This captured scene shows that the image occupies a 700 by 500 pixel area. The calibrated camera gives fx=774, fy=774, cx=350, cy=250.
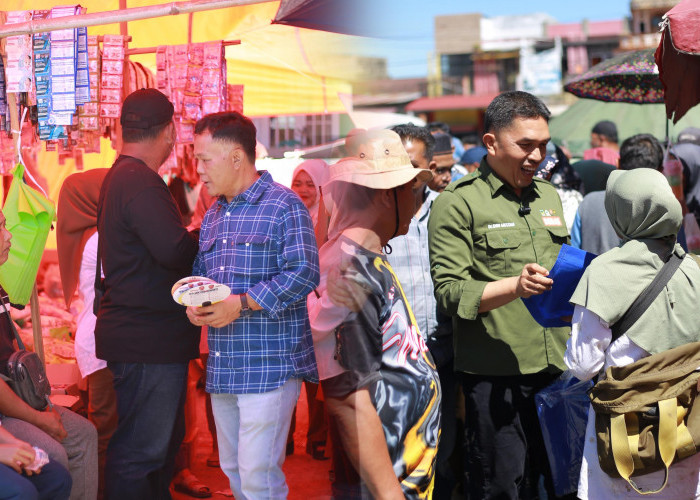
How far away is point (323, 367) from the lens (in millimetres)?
2611

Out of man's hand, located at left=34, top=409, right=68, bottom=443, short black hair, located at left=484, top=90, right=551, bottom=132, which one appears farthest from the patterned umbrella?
man's hand, located at left=34, top=409, right=68, bottom=443

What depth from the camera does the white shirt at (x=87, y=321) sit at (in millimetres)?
3449

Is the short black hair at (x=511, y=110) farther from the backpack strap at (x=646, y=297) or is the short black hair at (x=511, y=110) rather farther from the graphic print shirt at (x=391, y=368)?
the graphic print shirt at (x=391, y=368)

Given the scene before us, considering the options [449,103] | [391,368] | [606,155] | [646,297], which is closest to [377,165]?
[391,368]

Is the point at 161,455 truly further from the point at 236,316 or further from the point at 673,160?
the point at 673,160

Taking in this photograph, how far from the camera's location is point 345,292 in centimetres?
243

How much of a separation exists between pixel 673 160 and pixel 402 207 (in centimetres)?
339

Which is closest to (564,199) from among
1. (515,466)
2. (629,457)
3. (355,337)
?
(515,466)

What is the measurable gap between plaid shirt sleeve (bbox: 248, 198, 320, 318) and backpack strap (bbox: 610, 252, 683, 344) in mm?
1054

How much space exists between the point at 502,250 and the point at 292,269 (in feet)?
3.10

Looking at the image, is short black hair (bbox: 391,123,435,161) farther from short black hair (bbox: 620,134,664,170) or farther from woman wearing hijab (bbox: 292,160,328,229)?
short black hair (bbox: 620,134,664,170)

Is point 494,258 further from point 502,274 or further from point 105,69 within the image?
point 105,69

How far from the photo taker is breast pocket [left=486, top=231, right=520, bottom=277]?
305 cm

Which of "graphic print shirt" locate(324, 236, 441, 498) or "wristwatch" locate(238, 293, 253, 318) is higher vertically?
"wristwatch" locate(238, 293, 253, 318)
